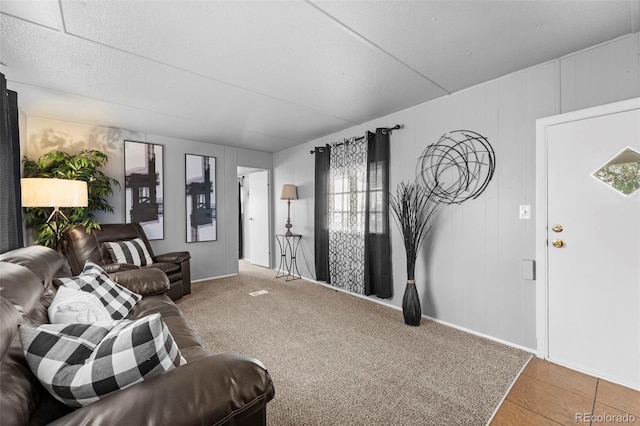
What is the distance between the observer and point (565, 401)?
1.76m

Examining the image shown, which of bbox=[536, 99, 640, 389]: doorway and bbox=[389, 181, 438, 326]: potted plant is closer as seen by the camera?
bbox=[536, 99, 640, 389]: doorway

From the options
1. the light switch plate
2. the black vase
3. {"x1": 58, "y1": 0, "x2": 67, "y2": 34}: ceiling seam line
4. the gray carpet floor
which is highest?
{"x1": 58, "y1": 0, "x2": 67, "y2": 34}: ceiling seam line

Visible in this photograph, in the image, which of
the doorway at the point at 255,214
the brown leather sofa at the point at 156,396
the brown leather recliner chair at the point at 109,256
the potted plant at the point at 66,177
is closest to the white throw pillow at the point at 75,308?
the brown leather sofa at the point at 156,396

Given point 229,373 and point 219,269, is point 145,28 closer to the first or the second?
point 229,373

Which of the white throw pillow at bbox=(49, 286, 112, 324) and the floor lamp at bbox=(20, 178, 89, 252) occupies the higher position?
the floor lamp at bbox=(20, 178, 89, 252)

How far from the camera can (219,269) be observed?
4.87 metres

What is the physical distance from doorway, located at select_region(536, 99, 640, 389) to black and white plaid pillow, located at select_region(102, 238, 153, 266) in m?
4.16

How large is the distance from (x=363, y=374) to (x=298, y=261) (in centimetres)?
311

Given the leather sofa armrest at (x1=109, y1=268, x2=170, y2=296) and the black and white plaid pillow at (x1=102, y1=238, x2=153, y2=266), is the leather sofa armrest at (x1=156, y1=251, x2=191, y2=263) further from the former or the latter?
the leather sofa armrest at (x1=109, y1=268, x2=170, y2=296)

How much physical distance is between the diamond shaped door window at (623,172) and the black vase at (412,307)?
1706 millimetres

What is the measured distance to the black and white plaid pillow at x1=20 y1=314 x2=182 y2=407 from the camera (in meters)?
0.81

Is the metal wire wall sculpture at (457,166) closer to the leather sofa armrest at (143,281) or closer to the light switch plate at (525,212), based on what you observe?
the light switch plate at (525,212)

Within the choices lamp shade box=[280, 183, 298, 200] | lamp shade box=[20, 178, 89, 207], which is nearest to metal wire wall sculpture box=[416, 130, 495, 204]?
lamp shade box=[280, 183, 298, 200]

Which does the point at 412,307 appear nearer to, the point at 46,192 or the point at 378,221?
the point at 378,221
